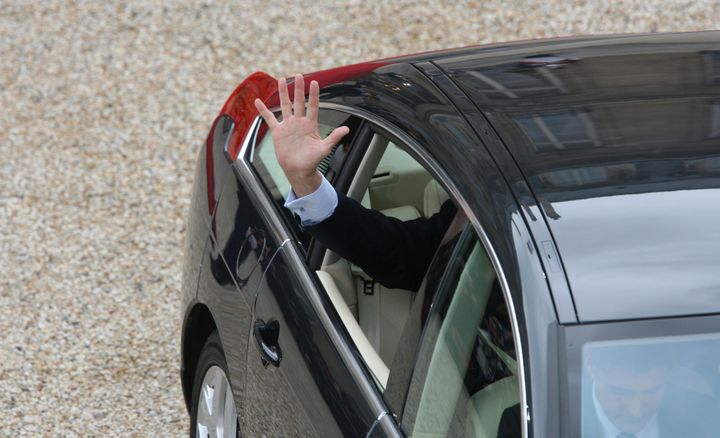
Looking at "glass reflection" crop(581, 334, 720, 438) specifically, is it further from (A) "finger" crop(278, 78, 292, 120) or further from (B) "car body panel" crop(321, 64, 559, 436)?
(A) "finger" crop(278, 78, 292, 120)

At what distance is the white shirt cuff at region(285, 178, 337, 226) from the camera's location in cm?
279

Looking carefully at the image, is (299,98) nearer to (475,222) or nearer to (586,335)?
(475,222)

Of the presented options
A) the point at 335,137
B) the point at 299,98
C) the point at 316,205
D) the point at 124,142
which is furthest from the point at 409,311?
the point at 124,142

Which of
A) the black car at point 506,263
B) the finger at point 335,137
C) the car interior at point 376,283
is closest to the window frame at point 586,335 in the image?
the black car at point 506,263

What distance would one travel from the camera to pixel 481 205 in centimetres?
214

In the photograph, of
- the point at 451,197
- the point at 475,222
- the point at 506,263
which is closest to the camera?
the point at 506,263

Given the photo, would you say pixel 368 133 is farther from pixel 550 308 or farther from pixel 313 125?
pixel 550 308

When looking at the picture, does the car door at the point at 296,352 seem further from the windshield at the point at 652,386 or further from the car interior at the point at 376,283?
the windshield at the point at 652,386

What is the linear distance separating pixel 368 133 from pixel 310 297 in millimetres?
477

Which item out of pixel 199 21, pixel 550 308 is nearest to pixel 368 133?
pixel 550 308

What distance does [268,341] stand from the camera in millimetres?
2762

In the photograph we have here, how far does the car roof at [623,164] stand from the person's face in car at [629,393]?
0.11 metres

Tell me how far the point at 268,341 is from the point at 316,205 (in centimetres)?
36

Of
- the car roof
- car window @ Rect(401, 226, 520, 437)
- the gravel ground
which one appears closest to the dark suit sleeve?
the car roof
